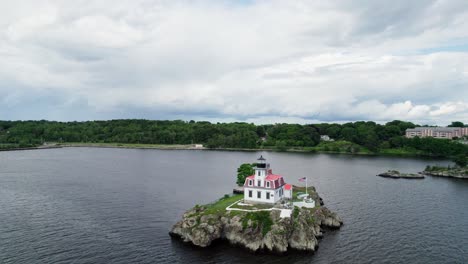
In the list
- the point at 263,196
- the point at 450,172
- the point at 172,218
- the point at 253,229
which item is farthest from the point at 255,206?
the point at 450,172

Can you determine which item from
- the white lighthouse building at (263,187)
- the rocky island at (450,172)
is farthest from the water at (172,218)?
the rocky island at (450,172)

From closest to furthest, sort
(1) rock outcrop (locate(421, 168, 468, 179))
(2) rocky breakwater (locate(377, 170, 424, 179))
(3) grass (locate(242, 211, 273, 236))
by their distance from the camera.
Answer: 1. (3) grass (locate(242, 211, 273, 236))
2. (2) rocky breakwater (locate(377, 170, 424, 179))
3. (1) rock outcrop (locate(421, 168, 468, 179))

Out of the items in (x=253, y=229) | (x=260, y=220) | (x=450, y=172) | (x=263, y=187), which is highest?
(x=263, y=187)

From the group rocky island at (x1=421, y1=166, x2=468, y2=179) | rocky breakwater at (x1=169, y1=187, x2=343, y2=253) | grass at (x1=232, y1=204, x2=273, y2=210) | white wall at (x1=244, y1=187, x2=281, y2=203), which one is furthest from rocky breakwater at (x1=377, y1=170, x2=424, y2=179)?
grass at (x1=232, y1=204, x2=273, y2=210)

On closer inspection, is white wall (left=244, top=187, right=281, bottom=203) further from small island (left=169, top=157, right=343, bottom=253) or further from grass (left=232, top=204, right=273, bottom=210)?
grass (left=232, top=204, right=273, bottom=210)

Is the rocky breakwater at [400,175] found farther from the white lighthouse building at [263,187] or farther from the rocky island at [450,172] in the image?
the white lighthouse building at [263,187]

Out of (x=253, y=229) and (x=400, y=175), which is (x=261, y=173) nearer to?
(x=253, y=229)
